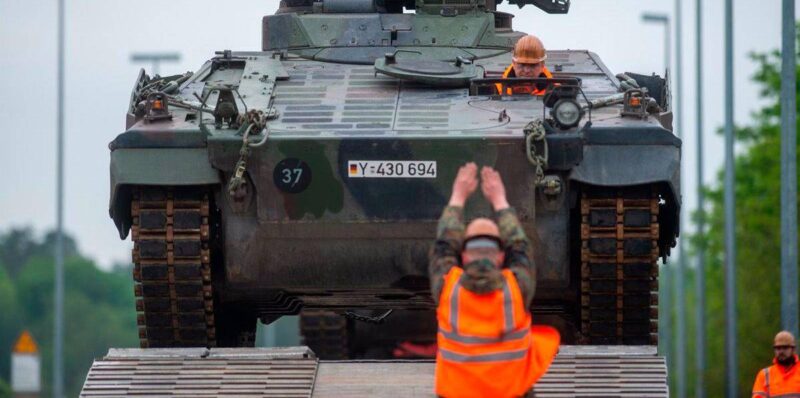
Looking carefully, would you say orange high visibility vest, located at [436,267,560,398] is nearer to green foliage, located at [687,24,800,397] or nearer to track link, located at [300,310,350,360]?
track link, located at [300,310,350,360]

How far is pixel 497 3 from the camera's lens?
74.9 ft

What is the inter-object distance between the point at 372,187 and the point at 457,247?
11.9 ft

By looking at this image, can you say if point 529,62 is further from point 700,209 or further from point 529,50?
point 700,209

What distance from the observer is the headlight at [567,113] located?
1858cm

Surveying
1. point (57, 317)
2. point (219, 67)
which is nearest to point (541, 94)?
point (219, 67)

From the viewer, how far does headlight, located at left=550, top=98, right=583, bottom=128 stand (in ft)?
61.0

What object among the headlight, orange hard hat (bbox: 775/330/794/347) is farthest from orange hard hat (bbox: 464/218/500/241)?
orange hard hat (bbox: 775/330/794/347)

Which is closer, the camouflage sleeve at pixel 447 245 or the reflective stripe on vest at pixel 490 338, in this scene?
the reflective stripe on vest at pixel 490 338

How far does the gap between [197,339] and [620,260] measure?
324 centimetres

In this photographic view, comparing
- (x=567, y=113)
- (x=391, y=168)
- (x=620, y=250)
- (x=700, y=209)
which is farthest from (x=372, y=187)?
(x=700, y=209)

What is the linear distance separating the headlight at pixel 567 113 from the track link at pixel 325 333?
308 inches

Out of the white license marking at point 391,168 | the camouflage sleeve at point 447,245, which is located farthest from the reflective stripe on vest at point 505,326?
the white license marking at point 391,168

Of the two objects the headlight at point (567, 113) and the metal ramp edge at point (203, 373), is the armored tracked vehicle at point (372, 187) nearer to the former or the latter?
the headlight at point (567, 113)

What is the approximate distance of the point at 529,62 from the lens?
19859mm
